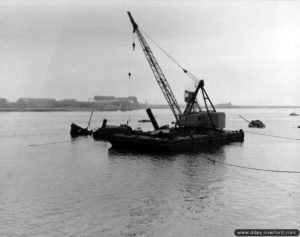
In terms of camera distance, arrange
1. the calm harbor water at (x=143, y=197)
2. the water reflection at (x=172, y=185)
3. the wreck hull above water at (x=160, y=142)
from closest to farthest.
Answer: the calm harbor water at (x=143, y=197), the water reflection at (x=172, y=185), the wreck hull above water at (x=160, y=142)

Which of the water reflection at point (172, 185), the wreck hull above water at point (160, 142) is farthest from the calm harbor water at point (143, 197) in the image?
the wreck hull above water at point (160, 142)

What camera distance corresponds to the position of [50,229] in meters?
22.2

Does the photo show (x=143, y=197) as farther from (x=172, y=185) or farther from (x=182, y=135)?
(x=182, y=135)

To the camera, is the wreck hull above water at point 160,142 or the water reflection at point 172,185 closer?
the water reflection at point 172,185

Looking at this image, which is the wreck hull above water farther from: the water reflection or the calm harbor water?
the calm harbor water

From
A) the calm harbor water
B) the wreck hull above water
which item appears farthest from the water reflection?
the wreck hull above water

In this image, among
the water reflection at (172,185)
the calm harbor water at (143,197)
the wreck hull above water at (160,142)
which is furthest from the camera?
the wreck hull above water at (160,142)

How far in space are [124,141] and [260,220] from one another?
3936cm

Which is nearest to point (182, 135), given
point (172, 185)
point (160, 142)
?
point (160, 142)

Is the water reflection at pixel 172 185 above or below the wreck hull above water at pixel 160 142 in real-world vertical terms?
below

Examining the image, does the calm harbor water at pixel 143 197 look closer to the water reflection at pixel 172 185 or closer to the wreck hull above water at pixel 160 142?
the water reflection at pixel 172 185

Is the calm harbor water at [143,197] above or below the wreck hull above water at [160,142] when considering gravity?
below

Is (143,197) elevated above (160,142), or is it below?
below

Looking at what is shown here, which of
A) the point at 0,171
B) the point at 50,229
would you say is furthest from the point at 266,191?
the point at 0,171
